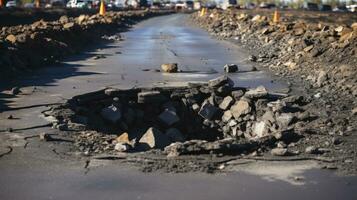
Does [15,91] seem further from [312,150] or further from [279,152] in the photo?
[312,150]

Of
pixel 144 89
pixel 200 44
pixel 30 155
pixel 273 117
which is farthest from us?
pixel 200 44

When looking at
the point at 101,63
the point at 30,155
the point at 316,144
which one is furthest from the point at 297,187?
the point at 101,63

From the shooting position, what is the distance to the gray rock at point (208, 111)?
12148 mm

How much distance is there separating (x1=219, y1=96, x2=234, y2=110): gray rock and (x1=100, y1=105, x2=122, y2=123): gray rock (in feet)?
7.84

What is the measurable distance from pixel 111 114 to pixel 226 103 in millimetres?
2663

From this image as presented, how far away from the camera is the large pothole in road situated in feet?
32.4

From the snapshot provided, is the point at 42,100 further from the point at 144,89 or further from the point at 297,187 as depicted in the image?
the point at 297,187

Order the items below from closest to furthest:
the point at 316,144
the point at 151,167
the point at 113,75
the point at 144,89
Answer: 1. the point at 151,167
2. the point at 316,144
3. the point at 144,89
4. the point at 113,75

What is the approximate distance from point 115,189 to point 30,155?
186 cm

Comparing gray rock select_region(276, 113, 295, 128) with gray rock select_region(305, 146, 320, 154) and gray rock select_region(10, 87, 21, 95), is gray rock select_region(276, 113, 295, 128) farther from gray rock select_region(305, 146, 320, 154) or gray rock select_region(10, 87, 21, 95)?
gray rock select_region(10, 87, 21, 95)

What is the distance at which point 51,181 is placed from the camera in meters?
6.57

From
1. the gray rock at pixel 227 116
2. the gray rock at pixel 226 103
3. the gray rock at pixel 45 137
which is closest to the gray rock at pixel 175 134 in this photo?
the gray rock at pixel 227 116

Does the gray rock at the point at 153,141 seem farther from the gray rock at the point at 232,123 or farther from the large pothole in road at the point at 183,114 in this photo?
the gray rock at the point at 232,123

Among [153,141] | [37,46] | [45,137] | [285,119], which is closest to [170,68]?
[37,46]
